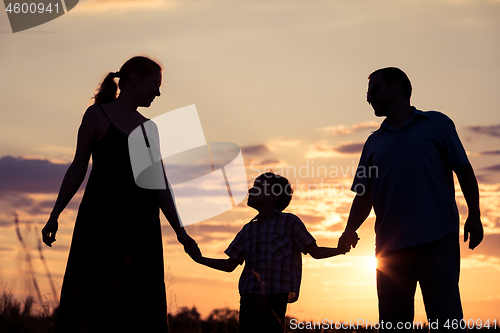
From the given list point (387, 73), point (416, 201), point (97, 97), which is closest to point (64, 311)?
point (97, 97)

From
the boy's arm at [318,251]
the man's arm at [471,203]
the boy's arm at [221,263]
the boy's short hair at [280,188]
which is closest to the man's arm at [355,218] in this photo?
the boy's arm at [318,251]

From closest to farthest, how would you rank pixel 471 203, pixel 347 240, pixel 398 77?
pixel 471 203, pixel 398 77, pixel 347 240

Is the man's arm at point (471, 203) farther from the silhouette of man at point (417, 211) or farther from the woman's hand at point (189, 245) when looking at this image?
the woman's hand at point (189, 245)

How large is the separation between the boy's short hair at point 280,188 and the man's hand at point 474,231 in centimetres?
175

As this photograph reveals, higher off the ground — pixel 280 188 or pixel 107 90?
pixel 107 90

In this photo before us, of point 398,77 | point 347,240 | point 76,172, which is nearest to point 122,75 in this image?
point 76,172

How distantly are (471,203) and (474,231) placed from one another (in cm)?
21

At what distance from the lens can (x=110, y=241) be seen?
380 centimetres

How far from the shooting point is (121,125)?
396 cm

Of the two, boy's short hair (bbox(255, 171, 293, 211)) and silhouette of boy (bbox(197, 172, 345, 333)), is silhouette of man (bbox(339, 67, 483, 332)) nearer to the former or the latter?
silhouette of boy (bbox(197, 172, 345, 333))

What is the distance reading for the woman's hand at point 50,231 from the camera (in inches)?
145

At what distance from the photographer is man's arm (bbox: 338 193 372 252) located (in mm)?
4441

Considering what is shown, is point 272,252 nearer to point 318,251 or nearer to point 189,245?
point 318,251

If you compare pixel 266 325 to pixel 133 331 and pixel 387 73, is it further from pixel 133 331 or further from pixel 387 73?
pixel 387 73
